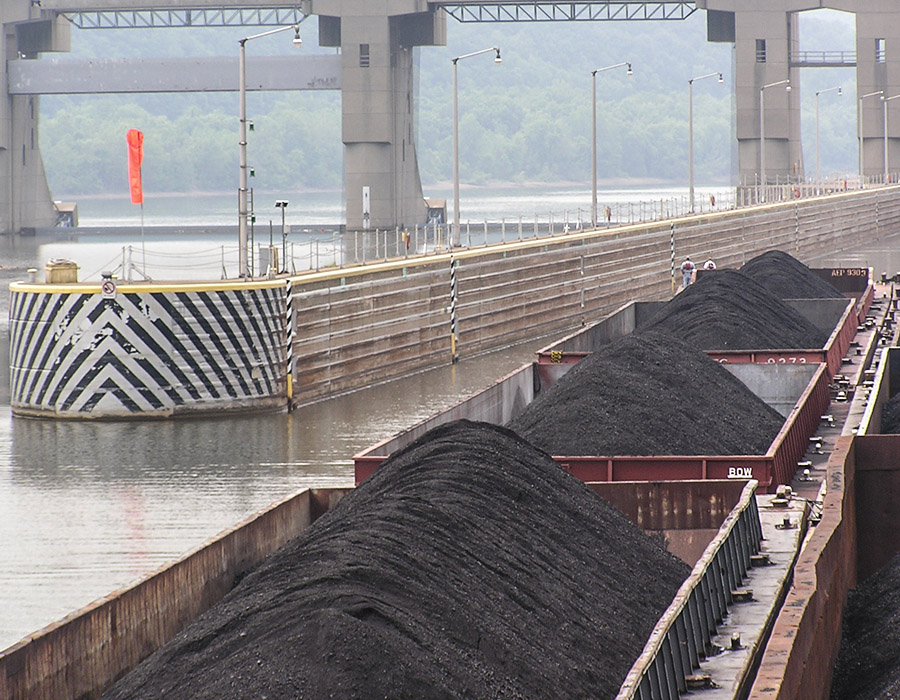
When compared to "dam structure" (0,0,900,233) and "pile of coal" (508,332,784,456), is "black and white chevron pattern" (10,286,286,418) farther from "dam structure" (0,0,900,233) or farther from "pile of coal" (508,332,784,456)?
"dam structure" (0,0,900,233)

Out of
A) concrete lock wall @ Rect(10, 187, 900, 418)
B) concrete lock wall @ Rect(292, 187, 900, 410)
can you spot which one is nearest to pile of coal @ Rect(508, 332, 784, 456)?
concrete lock wall @ Rect(10, 187, 900, 418)

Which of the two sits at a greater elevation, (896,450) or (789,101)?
(789,101)

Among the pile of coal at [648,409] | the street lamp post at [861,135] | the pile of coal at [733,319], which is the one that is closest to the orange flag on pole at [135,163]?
the pile of coal at [733,319]

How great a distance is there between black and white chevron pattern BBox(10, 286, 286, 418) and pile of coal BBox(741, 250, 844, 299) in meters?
11.0

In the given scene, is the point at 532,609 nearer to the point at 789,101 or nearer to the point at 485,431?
the point at 485,431

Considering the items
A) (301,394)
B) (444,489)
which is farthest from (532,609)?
(301,394)

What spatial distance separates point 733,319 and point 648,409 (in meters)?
7.38

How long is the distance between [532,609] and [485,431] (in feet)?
9.07

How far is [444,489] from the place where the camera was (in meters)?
9.82

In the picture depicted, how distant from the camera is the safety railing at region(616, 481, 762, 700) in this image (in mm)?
7020

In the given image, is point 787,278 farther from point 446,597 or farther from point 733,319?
point 446,597

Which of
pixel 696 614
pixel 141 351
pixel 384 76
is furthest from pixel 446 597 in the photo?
pixel 384 76

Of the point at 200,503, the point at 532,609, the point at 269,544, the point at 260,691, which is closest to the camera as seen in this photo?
the point at 260,691

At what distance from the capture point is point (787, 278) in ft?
96.4
